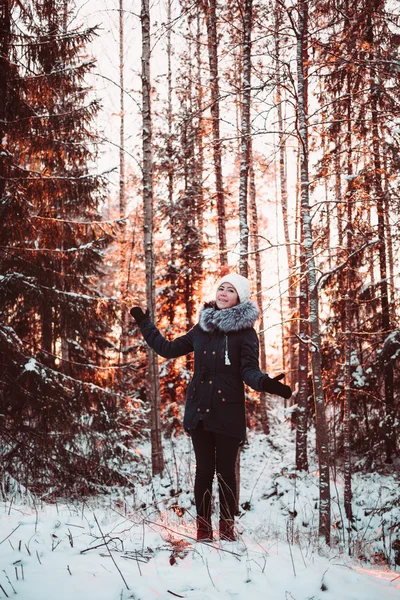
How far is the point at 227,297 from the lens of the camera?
373 centimetres

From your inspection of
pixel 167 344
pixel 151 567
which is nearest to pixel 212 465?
pixel 151 567

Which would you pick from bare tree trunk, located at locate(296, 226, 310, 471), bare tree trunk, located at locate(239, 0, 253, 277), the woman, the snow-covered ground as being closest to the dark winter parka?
the woman

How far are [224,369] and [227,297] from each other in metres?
0.70

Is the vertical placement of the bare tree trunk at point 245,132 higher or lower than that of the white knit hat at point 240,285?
higher

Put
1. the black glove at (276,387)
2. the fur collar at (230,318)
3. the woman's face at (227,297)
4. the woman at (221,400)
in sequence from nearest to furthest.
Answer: the black glove at (276,387)
the woman at (221,400)
the fur collar at (230,318)
the woman's face at (227,297)

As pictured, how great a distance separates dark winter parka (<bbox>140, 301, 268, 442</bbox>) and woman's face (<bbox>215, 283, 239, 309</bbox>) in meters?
0.10

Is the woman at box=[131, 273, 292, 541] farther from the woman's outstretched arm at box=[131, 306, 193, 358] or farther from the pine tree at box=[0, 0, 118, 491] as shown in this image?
the pine tree at box=[0, 0, 118, 491]

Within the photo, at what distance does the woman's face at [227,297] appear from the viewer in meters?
3.73

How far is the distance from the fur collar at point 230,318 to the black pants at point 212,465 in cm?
85

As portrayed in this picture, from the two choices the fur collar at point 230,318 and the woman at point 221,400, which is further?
the fur collar at point 230,318

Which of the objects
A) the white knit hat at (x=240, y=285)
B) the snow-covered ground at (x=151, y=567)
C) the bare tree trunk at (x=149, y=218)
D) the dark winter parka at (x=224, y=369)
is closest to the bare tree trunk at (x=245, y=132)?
the bare tree trunk at (x=149, y=218)

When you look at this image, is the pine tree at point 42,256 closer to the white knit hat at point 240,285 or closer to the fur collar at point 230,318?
the fur collar at point 230,318

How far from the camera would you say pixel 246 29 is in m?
6.43

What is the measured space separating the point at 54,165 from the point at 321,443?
732 centimetres
